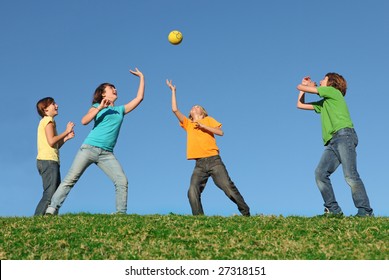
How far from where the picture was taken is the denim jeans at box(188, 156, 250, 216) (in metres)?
13.9

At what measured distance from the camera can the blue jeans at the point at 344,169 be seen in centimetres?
1294

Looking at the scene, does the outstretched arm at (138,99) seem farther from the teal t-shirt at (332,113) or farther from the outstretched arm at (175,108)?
the teal t-shirt at (332,113)

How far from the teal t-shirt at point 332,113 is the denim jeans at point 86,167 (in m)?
4.77

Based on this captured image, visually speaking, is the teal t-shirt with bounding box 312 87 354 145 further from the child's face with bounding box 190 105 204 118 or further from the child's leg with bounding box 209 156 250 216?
the child's face with bounding box 190 105 204 118

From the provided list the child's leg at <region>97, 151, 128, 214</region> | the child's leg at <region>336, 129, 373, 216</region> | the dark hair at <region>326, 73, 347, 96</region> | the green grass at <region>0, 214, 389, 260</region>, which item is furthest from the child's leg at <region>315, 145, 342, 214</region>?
the child's leg at <region>97, 151, 128, 214</region>

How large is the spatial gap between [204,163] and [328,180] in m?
2.90

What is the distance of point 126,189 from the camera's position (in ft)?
43.9

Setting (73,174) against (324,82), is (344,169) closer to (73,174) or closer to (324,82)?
(324,82)

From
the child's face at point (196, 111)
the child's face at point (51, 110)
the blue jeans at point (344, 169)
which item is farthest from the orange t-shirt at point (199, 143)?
the child's face at point (51, 110)

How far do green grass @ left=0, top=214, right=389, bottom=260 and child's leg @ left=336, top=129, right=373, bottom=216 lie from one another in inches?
22.3

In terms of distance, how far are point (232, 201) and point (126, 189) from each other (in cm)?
254

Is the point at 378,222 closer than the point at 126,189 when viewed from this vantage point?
Yes
